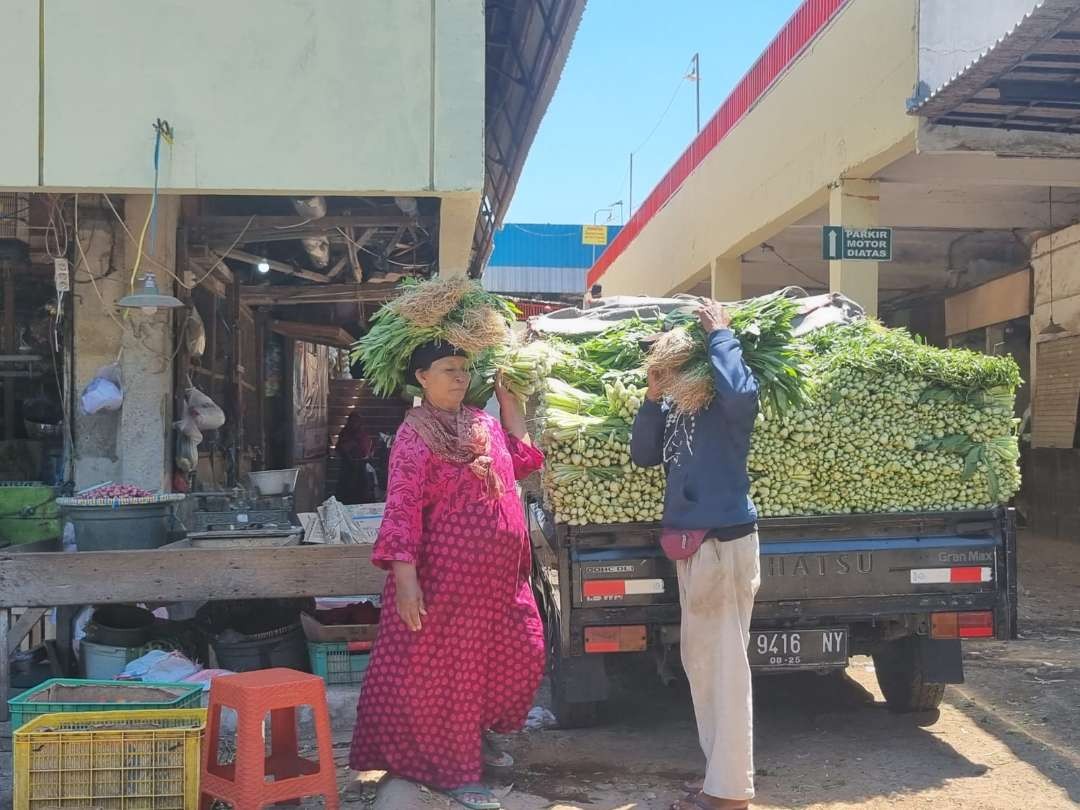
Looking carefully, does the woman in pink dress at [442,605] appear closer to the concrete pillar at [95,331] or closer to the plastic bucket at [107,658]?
the plastic bucket at [107,658]

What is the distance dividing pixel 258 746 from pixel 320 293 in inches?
284

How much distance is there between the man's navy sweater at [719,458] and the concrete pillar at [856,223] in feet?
18.8

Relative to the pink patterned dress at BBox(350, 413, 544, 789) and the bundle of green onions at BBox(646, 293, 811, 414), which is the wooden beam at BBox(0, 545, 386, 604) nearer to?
the pink patterned dress at BBox(350, 413, 544, 789)

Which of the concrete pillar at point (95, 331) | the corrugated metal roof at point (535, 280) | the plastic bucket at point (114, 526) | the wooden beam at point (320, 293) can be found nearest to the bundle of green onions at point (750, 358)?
the plastic bucket at point (114, 526)

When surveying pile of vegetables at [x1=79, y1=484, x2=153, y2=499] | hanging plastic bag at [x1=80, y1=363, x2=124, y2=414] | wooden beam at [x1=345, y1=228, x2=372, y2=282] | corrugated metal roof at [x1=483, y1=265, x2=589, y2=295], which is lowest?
pile of vegetables at [x1=79, y1=484, x2=153, y2=499]

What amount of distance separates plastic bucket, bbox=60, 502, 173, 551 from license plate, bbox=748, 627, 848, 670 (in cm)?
315

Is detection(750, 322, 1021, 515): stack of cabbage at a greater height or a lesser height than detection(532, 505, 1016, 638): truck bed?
greater

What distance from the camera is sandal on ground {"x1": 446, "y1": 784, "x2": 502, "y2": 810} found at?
3.70 m

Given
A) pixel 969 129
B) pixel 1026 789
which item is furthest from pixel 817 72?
pixel 1026 789

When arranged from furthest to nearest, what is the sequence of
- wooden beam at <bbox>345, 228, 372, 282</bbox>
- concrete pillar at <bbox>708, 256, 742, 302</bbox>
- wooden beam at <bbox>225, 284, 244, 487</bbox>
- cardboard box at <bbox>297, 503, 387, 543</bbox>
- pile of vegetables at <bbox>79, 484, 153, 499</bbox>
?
1. concrete pillar at <bbox>708, 256, 742, 302</bbox>
2. wooden beam at <bbox>225, 284, 244, 487</bbox>
3. wooden beam at <bbox>345, 228, 372, 282</bbox>
4. cardboard box at <bbox>297, 503, 387, 543</bbox>
5. pile of vegetables at <bbox>79, 484, 153, 499</bbox>

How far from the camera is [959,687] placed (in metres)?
5.76

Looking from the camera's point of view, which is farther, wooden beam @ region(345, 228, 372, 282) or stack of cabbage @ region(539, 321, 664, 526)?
wooden beam @ region(345, 228, 372, 282)

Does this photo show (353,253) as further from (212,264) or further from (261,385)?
(261,385)

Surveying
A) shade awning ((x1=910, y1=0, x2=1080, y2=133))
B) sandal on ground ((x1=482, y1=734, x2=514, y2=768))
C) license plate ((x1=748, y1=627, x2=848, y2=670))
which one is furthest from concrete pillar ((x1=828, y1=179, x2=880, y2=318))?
sandal on ground ((x1=482, y1=734, x2=514, y2=768))
